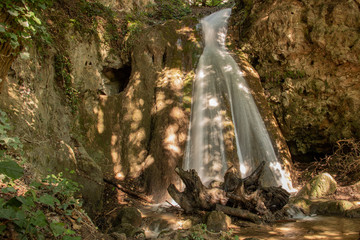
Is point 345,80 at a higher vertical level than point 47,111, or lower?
higher

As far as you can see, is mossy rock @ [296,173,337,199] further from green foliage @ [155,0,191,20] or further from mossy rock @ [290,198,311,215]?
green foliage @ [155,0,191,20]

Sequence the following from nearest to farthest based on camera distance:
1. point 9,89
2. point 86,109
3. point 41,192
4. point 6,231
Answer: point 6,231, point 41,192, point 9,89, point 86,109

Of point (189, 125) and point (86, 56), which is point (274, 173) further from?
point (86, 56)

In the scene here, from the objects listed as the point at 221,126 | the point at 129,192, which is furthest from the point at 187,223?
the point at 221,126

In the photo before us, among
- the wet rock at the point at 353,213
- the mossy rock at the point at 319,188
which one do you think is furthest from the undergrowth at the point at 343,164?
the wet rock at the point at 353,213

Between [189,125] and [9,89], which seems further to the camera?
[189,125]

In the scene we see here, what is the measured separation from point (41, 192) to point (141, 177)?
533 centimetres

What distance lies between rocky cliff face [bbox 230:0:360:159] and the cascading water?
1344 millimetres

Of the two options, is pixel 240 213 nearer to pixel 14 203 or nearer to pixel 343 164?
pixel 14 203

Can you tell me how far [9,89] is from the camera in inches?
172

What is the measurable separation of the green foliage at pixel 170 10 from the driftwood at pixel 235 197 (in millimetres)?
10668

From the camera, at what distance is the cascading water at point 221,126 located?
25.5ft

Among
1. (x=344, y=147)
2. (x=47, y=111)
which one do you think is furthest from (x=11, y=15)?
(x=344, y=147)

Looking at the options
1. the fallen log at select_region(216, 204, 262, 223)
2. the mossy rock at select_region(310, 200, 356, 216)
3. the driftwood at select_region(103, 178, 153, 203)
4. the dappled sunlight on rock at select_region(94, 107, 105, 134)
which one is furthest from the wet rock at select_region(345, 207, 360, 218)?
the dappled sunlight on rock at select_region(94, 107, 105, 134)
